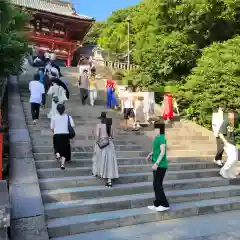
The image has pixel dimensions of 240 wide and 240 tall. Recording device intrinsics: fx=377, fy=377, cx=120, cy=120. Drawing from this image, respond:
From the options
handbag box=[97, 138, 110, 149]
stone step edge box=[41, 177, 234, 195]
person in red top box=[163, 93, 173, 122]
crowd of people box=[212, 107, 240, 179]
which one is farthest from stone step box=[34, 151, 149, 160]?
person in red top box=[163, 93, 173, 122]

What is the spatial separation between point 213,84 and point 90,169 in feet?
25.7

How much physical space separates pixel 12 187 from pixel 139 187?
8.47 ft

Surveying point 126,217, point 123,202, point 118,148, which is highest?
point 118,148

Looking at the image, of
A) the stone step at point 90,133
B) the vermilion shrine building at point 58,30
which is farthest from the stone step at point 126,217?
the vermilion shrine building at point 58,30

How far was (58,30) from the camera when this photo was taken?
1308 inches

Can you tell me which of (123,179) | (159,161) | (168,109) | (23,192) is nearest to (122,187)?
(123,179)

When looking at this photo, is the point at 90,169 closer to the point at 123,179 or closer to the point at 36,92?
the point at 123,179

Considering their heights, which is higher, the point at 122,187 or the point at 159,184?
the point at 159,184

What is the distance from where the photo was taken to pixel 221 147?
9711 mm

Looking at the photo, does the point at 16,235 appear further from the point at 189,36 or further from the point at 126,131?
the point at 189,36

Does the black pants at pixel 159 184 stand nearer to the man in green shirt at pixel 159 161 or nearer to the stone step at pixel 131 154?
the man in green shirt at pixel 159 161

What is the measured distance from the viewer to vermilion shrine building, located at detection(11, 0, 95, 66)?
3159 centimetres

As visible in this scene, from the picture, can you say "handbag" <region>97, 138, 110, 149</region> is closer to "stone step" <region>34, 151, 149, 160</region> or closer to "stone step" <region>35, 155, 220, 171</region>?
"stone step" <region>35, 155, 220, 171</region>

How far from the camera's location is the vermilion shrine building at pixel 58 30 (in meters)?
31.6
